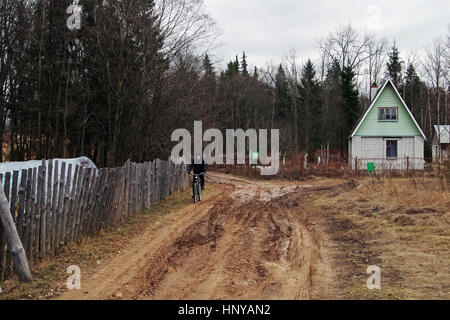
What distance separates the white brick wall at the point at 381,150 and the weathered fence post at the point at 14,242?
91.5ft

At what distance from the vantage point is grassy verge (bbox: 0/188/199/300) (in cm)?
531

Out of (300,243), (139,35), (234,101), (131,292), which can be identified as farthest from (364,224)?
(234,101)

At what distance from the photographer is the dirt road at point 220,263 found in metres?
5.23

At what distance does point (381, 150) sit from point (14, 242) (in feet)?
99.4

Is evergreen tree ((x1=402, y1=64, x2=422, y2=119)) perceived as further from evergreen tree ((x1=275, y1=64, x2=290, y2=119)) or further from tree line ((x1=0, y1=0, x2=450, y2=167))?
tree line ((x1=0, y1=0, x2=450, y2=167))

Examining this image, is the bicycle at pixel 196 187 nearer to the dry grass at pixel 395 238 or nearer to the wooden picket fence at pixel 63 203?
the wooden picket fence at pixel 63 203

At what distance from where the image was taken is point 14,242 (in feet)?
18.3

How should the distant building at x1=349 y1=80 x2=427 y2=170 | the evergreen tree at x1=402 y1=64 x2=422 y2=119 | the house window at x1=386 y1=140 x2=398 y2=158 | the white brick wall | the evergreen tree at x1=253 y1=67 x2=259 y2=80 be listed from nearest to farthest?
the white brick wall
the distant building at x1=349 y1=80 x2=427 y2=170
the house window at x1=386 y1=140 x2=398 y2=158
the evergreen tree at x1=402 y1=64 x2=422 y2=119
the evergreen tree at x1=253 y1=67 x2=259 y2=80
